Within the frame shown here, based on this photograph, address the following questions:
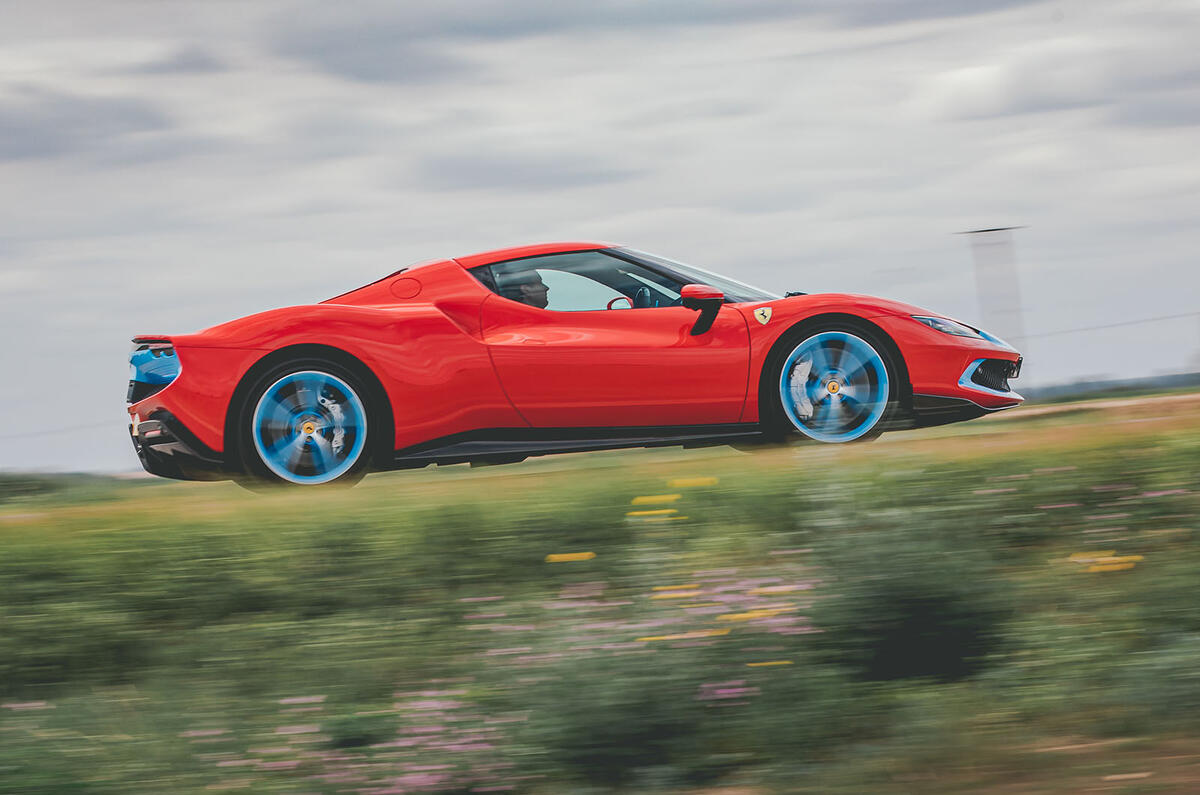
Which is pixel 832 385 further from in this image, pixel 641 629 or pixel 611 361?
pixel 641 629

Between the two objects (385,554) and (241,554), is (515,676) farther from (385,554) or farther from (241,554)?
(241,554)

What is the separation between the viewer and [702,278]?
25.3ft

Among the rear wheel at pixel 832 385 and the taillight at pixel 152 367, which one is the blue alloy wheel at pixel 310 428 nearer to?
the taillight at pixel 152 367

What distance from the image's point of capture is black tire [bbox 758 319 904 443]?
24.0 ft

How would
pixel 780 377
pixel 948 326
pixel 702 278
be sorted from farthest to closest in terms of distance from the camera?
pixel 702 278 → pixel 948 326 → pixel 780 377

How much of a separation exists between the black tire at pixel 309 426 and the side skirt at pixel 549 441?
0.27m

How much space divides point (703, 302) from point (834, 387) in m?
0.91

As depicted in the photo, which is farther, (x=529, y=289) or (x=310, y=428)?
(x=529, y=289)

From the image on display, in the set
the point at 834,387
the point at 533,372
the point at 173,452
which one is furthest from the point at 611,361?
the point at 173,452

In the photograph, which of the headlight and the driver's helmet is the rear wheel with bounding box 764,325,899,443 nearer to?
the headlight

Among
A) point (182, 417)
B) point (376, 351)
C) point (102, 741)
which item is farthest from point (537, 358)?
point (102, 741)

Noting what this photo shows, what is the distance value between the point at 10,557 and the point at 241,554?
3.49ft

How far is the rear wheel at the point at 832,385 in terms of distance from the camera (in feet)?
24.0

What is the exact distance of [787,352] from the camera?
7332mm
